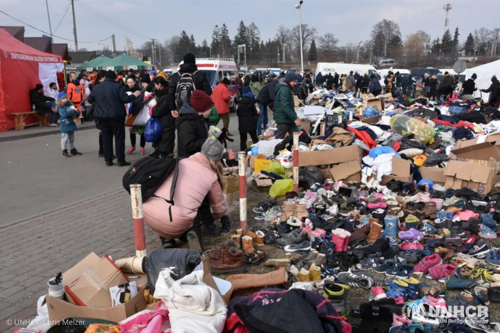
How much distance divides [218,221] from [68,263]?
7.02 ft

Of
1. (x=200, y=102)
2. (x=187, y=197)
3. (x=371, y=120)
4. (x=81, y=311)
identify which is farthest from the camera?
(x=371, y=120)

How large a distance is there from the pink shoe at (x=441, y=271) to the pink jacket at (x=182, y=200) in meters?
2.65

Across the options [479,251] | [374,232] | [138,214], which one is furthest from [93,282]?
[479,251]

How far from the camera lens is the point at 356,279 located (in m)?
4.40

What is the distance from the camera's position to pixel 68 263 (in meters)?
4.94

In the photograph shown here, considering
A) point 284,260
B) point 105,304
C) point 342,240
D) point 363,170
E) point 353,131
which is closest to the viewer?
point 105,304

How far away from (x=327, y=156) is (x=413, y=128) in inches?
136

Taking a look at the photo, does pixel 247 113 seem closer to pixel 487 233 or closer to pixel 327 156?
pixel 327 156

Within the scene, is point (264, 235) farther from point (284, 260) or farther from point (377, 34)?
point (377, 34)

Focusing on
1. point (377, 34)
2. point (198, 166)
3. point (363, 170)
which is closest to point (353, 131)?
point (363, 170)

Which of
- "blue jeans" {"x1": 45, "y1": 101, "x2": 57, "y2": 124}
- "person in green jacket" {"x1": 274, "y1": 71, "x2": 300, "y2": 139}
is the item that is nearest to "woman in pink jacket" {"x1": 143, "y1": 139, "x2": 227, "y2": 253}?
"person in green jacket" {"x1": 274, "y1": 71, "x2": 300, "y2": 139}

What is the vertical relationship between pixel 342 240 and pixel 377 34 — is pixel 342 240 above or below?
below

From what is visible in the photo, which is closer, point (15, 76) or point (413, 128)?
point (413, 128)

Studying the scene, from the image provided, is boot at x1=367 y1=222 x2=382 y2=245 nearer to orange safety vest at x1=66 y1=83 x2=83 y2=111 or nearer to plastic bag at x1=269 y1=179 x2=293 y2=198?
plastic bag at x1=269 y1=179 x2=293 y2=198
